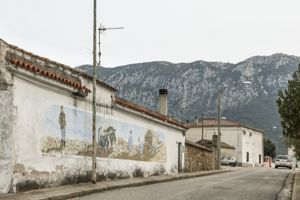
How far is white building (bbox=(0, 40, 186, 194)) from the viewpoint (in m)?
16.7

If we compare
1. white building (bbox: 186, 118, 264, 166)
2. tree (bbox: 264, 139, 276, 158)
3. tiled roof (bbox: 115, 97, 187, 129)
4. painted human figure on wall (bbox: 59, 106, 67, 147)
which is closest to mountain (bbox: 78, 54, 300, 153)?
tree (bbox: 264, 139, 276, 158)

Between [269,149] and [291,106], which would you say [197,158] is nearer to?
[291,106]

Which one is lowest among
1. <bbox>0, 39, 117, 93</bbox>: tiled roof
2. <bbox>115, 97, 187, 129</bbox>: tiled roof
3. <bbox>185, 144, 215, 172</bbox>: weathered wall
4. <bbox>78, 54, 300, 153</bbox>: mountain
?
<bbox>185, 144, 215, 172</bbox>: weathered wall

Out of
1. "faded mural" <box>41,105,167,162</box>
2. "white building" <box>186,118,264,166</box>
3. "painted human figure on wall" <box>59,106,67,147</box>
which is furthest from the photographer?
"white building" <box>186,118,264,166</box>

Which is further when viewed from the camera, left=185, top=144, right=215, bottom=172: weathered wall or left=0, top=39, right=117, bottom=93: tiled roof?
left=185, top=144, right=215, bottom=172: weathered wall

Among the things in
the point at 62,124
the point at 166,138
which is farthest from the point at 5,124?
the point at 166,138

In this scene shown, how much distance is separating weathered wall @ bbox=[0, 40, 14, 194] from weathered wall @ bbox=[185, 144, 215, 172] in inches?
961

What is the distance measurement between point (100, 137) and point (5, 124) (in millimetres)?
8269

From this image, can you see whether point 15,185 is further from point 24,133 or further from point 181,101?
point 181,101

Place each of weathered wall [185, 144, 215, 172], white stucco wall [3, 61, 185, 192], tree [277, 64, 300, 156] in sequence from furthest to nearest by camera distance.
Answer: weathered wall [185, 144, 215, 172] < tree [277, 64, 300, 156] < white stucco wall [3, 61, 185, 192]

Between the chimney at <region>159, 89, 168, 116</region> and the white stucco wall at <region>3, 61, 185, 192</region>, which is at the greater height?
the chimney at <region>159, 89, 168, 116</region>

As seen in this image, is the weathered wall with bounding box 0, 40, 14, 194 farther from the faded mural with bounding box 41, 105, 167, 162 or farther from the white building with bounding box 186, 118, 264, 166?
the white building with bounding box 186, 118, 264, 166

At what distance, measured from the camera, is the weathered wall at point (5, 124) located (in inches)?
644

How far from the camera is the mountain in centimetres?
16288
